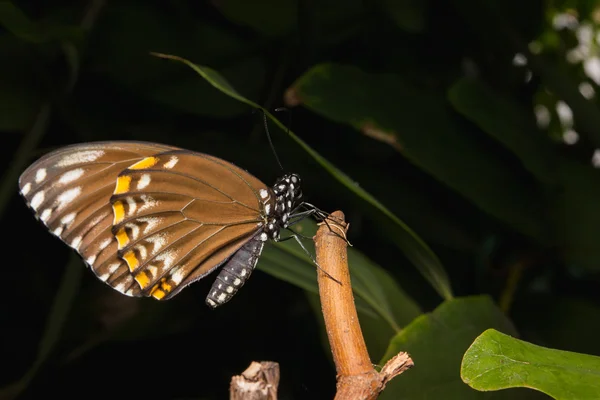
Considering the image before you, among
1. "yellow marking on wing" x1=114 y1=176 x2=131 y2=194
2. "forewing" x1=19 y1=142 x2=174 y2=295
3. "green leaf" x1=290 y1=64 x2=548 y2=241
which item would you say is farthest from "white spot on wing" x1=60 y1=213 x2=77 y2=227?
"green leaf" x1=290 y1=64 x2=548 y2=241

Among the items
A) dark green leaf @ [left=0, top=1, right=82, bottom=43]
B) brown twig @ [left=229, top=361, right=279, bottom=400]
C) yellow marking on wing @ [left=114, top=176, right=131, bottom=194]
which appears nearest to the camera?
brown twig @ [left=229, top=361, right=279, bottom=400]

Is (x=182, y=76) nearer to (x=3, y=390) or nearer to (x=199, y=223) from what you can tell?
(x=199, y=223)

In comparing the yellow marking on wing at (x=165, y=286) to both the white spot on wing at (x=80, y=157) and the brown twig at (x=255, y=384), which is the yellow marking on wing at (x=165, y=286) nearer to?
the white spot on wing at (x=80, y=157)

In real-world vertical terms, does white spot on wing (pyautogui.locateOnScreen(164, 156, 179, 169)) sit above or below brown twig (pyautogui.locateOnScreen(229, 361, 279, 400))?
above

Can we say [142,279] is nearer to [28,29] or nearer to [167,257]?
[167,257]

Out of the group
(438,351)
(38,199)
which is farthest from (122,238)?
(438,351)

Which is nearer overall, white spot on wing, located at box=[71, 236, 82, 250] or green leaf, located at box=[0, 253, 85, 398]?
white spot on wing, located at box=[71, 236, 82, 250]

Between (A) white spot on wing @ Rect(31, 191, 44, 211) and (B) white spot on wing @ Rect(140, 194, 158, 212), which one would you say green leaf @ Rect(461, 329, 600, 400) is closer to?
(B) white spot on wing @ Rect(140, 194, 158, 212)
